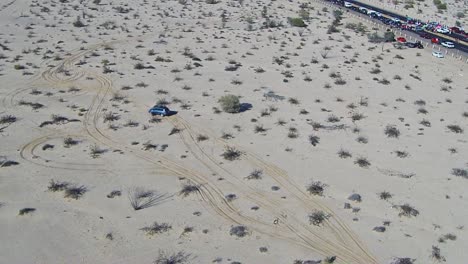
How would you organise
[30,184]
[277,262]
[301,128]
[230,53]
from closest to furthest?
[277,262]
[30,184]
[301,128]
[230,53]

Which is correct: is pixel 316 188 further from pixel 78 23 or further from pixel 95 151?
pixel 78 23

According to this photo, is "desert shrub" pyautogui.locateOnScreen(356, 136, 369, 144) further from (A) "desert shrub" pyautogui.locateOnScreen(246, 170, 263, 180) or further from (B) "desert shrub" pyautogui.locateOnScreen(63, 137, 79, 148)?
(B) "desert shrub" pyautogui.locateOnScreen(63, 137, 79, 148)

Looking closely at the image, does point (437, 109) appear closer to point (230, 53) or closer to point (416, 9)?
point (230, 53)

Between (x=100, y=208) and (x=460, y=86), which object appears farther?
(x=460, y=86)

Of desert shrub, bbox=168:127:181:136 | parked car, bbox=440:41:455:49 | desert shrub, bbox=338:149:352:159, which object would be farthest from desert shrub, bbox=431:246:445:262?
parked car, bbox=440:41:455:49

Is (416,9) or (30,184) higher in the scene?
(30,184)

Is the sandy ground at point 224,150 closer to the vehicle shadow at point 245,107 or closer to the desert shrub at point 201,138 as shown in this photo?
the desert shrub at point 201,138

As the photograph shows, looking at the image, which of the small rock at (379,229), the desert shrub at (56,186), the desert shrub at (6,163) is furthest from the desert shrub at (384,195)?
the desert shrub at (6,163)

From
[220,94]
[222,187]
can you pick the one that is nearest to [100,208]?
[222,187]
